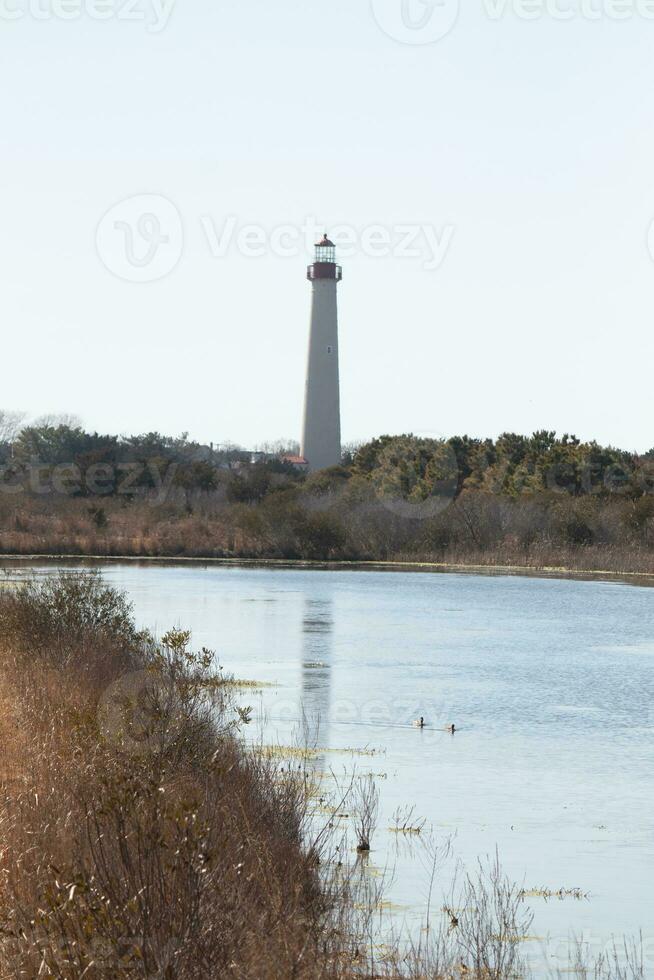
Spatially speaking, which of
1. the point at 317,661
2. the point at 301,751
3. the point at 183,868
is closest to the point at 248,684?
the point at 317,661

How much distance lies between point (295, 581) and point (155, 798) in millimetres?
42929

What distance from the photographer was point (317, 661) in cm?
2759

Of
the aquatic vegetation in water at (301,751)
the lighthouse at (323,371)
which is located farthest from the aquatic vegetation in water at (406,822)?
the lighthouse at (323,371)

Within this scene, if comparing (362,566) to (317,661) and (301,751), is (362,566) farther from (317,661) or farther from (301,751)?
(301,751)

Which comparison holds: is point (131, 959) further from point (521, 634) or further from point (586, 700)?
point (521, 634)

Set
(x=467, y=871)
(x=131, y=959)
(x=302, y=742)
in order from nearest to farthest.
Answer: (x=131, y=959) < (x=467, y=871) < (x=302, y=742)

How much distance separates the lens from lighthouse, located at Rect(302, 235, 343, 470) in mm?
82250

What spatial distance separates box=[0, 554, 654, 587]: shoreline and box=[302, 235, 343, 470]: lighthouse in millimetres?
22206

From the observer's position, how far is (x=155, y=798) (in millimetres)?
7973

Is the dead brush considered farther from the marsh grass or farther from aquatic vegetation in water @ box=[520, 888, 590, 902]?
aquatic vegetation in water @ box=[520, 888, 590, 902]

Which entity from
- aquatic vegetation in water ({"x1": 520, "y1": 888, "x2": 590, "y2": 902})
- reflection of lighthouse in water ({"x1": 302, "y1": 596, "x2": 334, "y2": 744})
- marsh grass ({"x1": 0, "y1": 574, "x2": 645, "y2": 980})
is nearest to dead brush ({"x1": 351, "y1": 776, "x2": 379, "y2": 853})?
marsh grass ({"x1": 0, "y1": 574, "x2": 645, "y2": 980})

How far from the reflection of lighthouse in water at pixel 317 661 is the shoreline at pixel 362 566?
14313mm

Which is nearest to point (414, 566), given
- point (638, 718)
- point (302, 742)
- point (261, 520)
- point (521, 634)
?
point (261, 520)

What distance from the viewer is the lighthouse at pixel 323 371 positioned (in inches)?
3238
